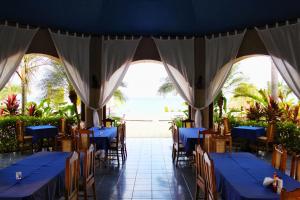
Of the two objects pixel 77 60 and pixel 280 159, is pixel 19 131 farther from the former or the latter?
pixel 280 159

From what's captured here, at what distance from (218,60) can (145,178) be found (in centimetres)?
494

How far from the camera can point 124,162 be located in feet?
24.8

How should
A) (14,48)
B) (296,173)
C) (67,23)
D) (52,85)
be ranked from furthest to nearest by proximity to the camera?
(52,85)
(67,23)
(14,48)
(296,173)

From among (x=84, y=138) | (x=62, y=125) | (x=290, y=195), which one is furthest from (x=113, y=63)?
(x=290, y=195)

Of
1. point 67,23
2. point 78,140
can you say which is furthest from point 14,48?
point 78,140

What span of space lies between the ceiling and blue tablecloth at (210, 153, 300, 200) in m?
4.55

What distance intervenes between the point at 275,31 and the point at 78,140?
6.14 metres

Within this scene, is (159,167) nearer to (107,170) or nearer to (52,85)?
(107,170)

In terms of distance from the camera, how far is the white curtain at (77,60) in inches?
364

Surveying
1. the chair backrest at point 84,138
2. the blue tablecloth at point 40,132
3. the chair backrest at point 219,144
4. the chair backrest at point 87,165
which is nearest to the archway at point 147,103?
A: the blue tablecloth at point 40,132

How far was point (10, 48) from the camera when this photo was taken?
814 centimetres

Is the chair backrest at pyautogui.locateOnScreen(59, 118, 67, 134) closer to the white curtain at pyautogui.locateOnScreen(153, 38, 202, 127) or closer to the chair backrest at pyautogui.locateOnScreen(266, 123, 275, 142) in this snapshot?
the white curtain at pyautogui.locateOnScreen(153, 38, 202, 127)

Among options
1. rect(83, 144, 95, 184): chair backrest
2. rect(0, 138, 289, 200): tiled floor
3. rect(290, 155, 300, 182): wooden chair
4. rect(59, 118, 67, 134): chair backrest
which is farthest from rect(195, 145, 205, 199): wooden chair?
rect(59, 118, 67, 134): chair backrest

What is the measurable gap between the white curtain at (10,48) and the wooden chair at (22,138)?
A: 3.67 feet
